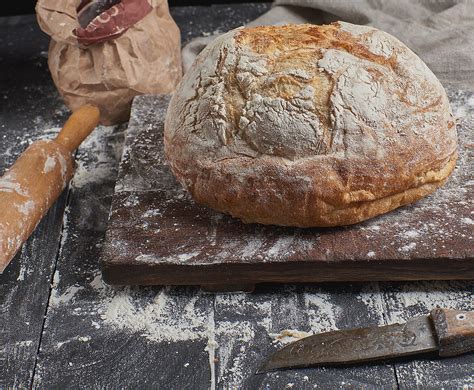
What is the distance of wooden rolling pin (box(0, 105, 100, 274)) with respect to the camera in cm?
203

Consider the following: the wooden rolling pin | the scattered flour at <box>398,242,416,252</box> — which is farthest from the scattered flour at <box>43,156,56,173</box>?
the scattered flour at <box>398,242,416,252</box>

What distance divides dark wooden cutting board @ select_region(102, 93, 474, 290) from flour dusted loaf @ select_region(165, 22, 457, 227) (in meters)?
0.05

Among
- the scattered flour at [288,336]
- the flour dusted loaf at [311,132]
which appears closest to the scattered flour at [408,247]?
the flour dusted loaf at [311,132]

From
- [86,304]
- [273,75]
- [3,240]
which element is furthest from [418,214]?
[3,240]

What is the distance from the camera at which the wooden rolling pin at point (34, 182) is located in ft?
6.65

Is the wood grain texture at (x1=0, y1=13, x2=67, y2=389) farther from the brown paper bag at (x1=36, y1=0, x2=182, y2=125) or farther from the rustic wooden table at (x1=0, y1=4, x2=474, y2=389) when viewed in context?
the brown paper bag at (x1=36, y1=0, x2=182, y2=125)

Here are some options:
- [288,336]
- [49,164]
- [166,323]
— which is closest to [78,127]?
[49,164]

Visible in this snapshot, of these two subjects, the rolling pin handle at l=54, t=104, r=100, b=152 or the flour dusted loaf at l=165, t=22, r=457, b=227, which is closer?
the flour dusted loaf at l=165, t=22, r=457, b=227

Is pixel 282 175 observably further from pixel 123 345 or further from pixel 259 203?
pixel 123 345

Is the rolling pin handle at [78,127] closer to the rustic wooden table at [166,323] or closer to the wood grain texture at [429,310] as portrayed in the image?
the rustic wooden table at [166,323]

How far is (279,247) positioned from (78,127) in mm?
863

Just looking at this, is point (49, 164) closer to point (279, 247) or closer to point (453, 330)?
point (279, 247)

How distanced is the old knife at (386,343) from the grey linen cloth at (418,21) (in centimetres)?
110

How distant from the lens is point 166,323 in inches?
73.3
